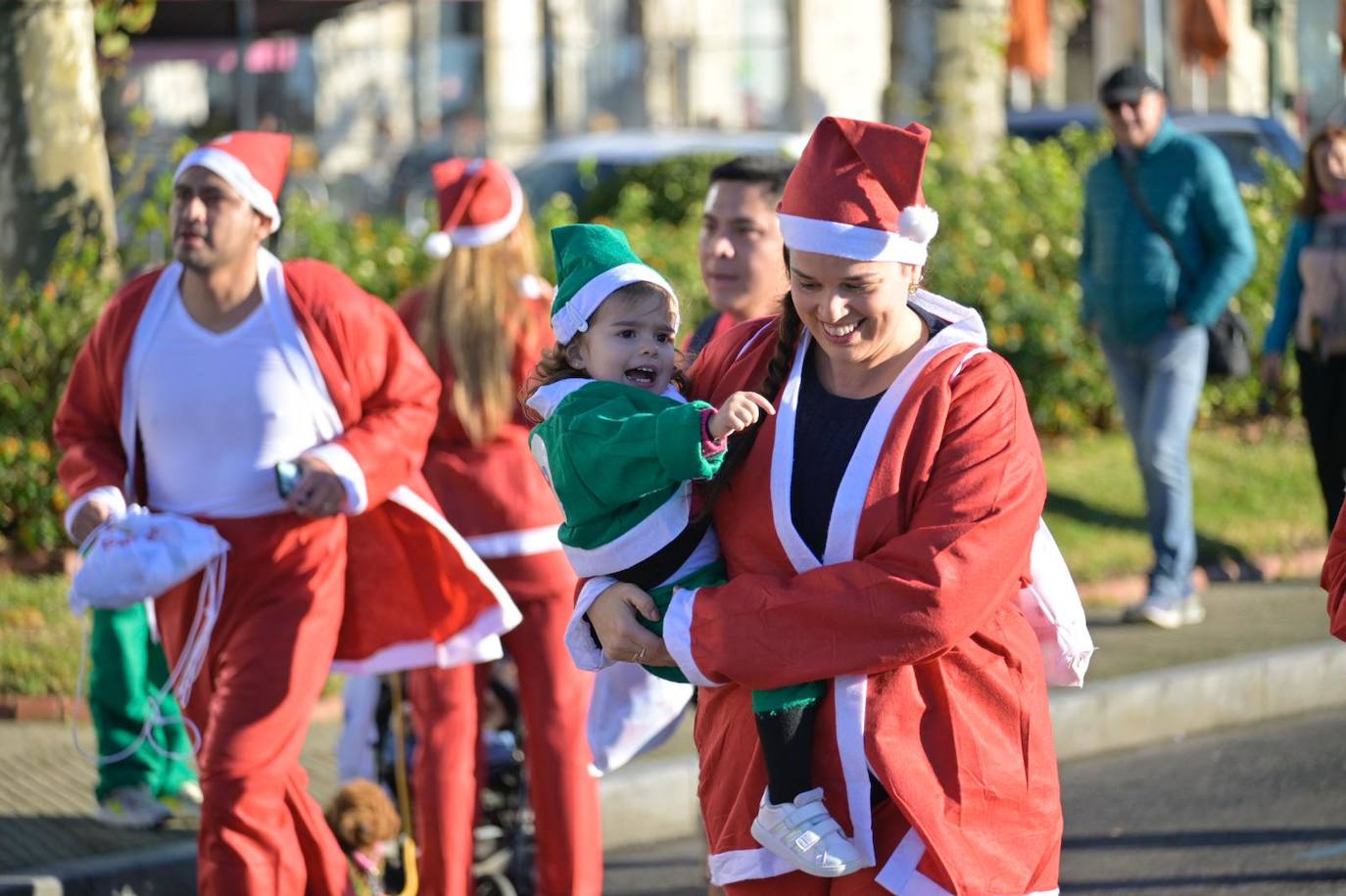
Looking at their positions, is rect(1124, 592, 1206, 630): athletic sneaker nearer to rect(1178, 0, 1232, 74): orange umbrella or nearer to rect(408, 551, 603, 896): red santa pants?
rect(408, 551, 603, 896): red santa pants

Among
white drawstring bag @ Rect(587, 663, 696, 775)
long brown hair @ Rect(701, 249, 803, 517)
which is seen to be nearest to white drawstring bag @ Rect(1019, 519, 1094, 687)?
long brown hair @ Rect(701, 249, 803, 517)

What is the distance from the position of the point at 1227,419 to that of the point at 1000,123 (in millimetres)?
2748

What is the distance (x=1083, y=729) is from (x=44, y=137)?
5.50m

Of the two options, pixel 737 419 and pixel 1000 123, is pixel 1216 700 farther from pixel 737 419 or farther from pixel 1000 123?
pixel 1000 123

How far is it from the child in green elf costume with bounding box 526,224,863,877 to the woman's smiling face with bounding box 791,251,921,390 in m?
0.15

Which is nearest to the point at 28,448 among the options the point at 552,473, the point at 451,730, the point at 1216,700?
the point at 451,730

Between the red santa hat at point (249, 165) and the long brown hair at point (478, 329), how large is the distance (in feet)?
2.17

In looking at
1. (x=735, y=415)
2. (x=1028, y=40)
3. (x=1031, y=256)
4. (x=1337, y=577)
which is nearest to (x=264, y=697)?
(x=735, y=415)

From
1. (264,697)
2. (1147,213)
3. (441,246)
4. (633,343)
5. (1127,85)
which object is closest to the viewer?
(633,343)

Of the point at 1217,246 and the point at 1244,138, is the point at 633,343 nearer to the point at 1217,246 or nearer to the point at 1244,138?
the point at 1217,246

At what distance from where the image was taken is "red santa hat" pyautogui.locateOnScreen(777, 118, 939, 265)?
335cm

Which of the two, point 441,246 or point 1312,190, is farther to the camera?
point 1312,190

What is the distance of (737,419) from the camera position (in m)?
3.29

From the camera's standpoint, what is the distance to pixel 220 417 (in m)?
5.06
